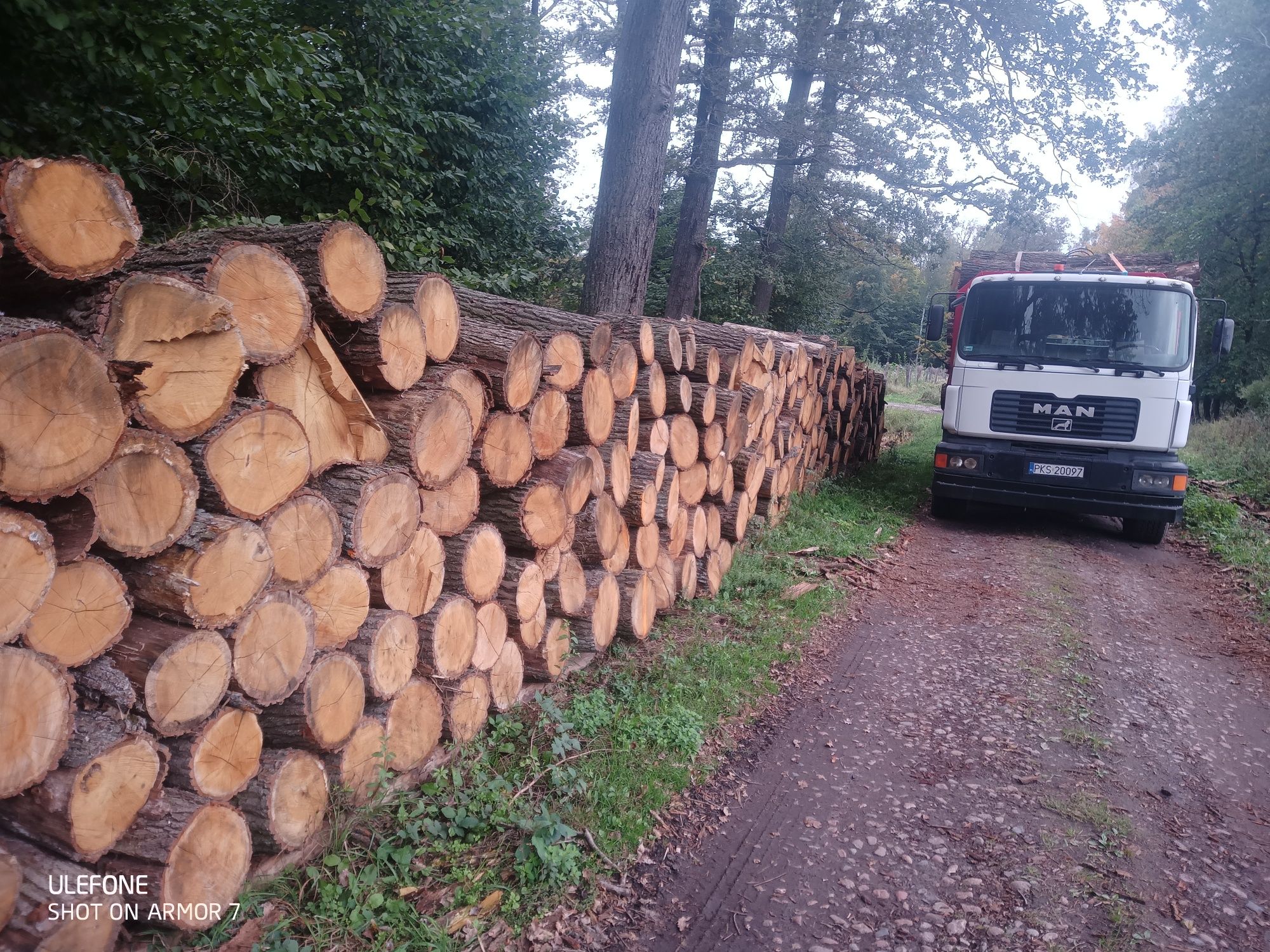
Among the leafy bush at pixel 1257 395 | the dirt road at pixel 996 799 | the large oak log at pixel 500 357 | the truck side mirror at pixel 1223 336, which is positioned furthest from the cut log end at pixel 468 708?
the leafy bush at pixel 1257 395

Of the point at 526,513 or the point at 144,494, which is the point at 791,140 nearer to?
the point at 526,513

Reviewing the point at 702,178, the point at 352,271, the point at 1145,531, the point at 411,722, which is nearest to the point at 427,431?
the point at 352,271

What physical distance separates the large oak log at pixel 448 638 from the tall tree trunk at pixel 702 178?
32.6ft

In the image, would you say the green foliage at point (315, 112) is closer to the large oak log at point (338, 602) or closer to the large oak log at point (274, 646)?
the large oak log at point (338, 602)

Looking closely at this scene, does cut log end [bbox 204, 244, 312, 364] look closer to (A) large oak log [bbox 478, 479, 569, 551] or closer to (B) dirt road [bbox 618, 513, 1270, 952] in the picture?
(A) large oak log [bbox 478, 479, 569, 551]

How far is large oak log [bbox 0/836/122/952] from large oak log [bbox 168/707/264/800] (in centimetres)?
31

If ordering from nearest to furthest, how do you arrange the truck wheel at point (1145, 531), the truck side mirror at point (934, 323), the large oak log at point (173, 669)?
the large oak log at point (173, 669) < the truck wheel at point (1145, 531) < the truck side mirror at point (934, 323)

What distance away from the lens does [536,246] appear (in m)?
10.5

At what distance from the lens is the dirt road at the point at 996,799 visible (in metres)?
2.79

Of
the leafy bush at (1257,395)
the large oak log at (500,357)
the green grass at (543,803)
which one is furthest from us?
the leafy bush at (1257,395)

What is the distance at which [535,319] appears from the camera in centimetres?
394

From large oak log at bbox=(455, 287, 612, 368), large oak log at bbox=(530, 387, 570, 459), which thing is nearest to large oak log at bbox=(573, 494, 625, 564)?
large oak log at bbox=(530, 387, 570, 459)

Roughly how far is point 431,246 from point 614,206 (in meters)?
1.72

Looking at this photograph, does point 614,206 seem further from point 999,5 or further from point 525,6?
point 999,5
